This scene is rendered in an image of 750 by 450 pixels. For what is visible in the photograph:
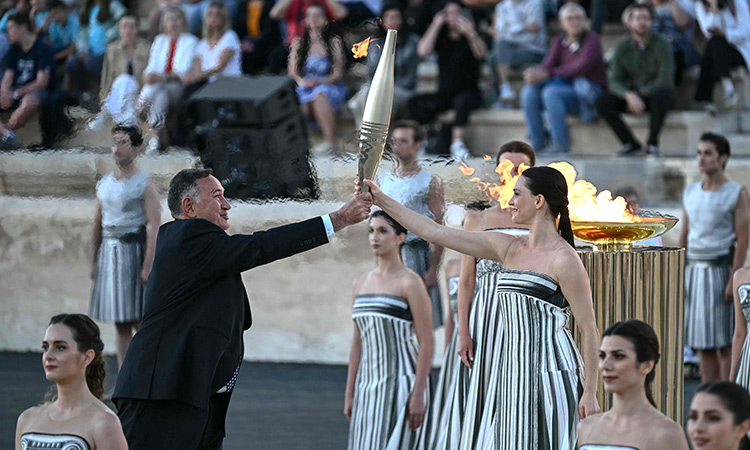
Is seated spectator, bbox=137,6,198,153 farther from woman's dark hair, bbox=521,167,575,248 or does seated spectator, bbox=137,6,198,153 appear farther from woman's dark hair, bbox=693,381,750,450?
woman's dark hair, bbox=693,381,750,450

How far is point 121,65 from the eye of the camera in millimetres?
9008

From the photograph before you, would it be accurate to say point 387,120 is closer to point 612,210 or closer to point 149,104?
point 612,210

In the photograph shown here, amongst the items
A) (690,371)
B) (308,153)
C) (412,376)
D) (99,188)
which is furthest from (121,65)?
(690,371)

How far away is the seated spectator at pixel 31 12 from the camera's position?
9.38 m

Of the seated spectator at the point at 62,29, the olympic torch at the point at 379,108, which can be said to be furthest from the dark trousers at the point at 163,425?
the seated spectator at the point at 62,29

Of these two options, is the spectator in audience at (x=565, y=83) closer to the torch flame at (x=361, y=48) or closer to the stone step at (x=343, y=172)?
the stone step at (x=343, y=172)

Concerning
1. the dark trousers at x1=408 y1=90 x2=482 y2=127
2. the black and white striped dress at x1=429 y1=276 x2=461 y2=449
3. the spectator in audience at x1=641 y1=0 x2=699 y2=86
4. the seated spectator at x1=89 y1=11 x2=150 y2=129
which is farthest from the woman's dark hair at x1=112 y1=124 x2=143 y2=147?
the spectator in audience at x1=641 y1=0 x2=699 y2=86

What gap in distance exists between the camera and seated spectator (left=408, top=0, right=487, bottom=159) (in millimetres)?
10250

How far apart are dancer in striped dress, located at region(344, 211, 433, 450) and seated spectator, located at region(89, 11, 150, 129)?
174 centimetres

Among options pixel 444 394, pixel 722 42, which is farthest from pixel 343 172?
pixel 722 42

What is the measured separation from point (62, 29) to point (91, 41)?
288 millimetres

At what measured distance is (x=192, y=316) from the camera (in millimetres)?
4238

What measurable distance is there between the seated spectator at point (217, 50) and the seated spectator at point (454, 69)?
5.62 feet

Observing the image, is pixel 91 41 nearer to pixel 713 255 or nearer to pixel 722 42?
pixel 722 42
